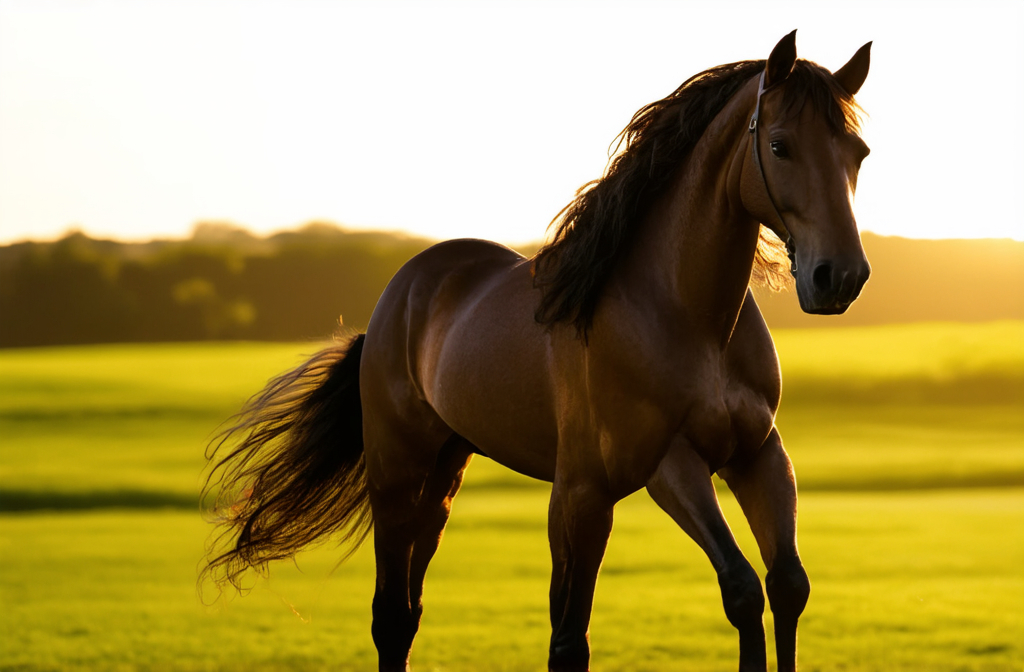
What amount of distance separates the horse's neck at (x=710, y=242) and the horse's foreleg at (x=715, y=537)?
52 cm

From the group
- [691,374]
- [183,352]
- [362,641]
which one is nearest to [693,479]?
[691,374]

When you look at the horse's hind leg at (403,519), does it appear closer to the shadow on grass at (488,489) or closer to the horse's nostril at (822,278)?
the horse's nostril at (822,278)

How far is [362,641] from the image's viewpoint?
8031mm

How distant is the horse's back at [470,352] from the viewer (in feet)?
14.2

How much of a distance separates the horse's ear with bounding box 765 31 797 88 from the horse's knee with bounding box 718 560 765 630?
5.58 feet

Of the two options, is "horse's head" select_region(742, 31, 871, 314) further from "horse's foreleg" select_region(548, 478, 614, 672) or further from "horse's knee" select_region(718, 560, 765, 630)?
"horse's foreleg" select_region(548, 478, 614, 672)

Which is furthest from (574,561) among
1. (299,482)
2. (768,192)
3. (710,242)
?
(299,482)

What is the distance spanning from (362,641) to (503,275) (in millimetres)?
4398

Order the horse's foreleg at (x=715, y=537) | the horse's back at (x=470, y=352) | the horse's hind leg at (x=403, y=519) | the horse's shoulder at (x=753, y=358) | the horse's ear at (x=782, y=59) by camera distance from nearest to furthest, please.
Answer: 1. the horse's ear at (x=782, y=59)
2. the horse's foreleg at (x=715, y=537)
3. the horse's shoulder at (x=753, y=358)
4. the horse's back at (x=470, y=352)
5. the horse's hind leg at (x=403, y=519)

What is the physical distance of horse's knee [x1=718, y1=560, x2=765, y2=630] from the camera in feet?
11.3

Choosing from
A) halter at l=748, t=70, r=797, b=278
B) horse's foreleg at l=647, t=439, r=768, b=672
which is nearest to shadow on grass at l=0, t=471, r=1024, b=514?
horse's foreleg at l=647, t=439, r=768, b=672

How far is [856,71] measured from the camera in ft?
11.9

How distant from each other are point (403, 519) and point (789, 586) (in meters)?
2.31

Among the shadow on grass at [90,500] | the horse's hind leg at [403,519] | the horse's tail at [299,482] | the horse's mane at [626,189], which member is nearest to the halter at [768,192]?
the horse's mane at [626,189]
